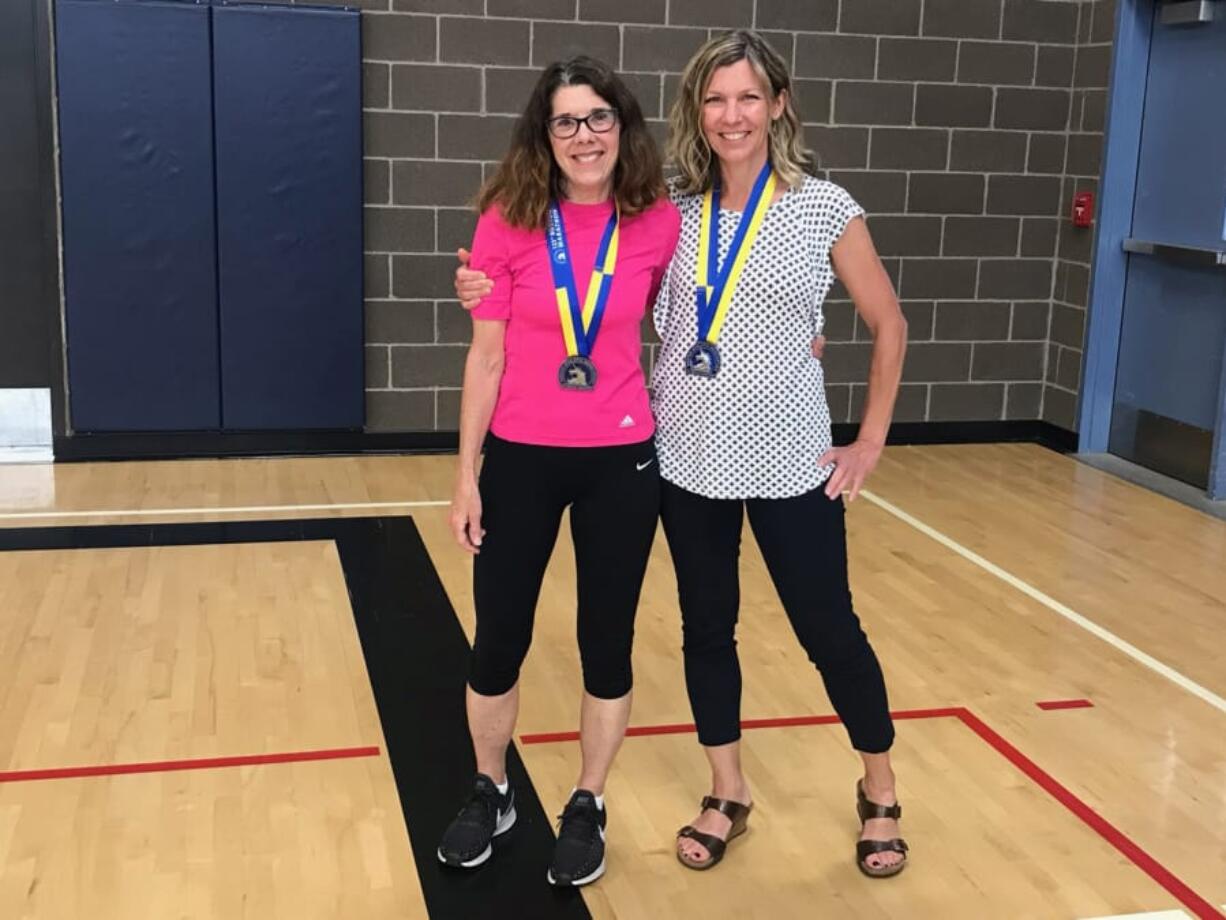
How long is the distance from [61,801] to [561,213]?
1.61 metres

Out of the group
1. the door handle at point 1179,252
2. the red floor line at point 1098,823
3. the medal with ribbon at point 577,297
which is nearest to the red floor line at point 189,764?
the medal with ribbon at point 577,297

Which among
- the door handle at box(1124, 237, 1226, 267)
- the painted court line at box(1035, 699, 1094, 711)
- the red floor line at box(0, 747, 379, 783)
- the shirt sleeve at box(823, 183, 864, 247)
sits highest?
the shirt sleeve at box(823, 183, 864, 247)

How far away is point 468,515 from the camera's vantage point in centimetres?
244

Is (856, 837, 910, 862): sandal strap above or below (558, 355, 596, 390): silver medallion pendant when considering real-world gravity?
below

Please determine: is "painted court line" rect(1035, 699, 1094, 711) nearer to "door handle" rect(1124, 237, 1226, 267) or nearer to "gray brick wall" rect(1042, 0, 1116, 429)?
"door handle" rect(1124, 237, 1226, 267)

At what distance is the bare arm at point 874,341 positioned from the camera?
2396 millimetres

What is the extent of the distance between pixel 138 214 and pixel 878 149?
10.8ft

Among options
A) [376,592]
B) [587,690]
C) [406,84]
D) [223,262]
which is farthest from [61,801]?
[406,84]

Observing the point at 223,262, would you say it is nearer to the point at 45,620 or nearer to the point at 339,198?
the point at 339,198

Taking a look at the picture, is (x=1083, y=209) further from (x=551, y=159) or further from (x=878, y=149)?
(x=551, y=159)

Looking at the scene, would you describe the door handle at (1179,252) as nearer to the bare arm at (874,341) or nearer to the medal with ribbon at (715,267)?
the bare arm at (874,341)

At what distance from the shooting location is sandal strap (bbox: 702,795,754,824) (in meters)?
2.73

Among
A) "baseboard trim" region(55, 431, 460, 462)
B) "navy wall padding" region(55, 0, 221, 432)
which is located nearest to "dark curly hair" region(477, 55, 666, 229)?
"baseboard trim" region(55, 431, 460, 462)

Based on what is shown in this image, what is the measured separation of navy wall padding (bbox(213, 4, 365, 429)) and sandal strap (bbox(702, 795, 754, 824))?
372cm
